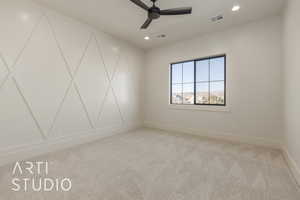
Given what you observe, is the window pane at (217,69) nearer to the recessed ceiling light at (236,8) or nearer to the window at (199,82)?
the window at (199,82)

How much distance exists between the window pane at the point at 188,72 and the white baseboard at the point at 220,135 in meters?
1.51

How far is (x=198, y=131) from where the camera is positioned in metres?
3.88

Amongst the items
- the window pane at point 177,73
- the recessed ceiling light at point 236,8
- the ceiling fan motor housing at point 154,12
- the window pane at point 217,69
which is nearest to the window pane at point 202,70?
the window pane at point 217,69

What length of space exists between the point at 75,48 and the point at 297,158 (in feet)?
14.5

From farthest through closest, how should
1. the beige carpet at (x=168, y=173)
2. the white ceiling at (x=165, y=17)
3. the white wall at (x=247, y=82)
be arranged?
the white wall at (x=247, y=82)
the white ceiling at (x=165, y=17)
the beige carpet at (x=168, y=173)

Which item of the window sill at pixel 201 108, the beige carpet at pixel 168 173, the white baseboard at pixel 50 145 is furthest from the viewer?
the window sill at pixel 201 108

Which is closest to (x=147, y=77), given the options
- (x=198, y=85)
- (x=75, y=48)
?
(x=198, y=85)

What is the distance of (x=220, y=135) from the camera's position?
11.6ft

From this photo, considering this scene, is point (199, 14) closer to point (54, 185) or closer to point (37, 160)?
point (54, 185)

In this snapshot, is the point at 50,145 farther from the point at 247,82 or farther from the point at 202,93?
the point at 247,82

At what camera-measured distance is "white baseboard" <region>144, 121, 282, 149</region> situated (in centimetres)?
293

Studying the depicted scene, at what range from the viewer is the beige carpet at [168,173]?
151 cm

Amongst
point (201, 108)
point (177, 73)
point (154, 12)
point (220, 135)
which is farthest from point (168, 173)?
point (177, 73)

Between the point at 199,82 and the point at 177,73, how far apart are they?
32.0 inches
